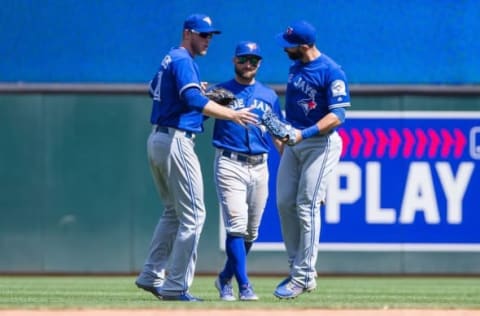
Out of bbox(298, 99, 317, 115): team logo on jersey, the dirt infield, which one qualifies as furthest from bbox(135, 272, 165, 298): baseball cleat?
bbox(298, 99, 317, 115): team logo on jersey

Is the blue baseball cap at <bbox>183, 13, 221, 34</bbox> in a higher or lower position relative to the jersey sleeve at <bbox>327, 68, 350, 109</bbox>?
higher

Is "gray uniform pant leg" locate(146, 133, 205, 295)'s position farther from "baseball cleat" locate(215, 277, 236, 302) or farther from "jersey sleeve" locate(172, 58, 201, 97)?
"baseball cleat" locate(215, 277, 236, 302)

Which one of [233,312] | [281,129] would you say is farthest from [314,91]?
[233,312]

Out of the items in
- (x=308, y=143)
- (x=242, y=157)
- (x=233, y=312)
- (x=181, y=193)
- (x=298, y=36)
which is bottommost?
(x=233, y=312)

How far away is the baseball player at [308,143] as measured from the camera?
8469 millimetres

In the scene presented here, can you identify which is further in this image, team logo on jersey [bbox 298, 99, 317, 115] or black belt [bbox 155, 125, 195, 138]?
team logo on jersey [bbox 298, 99, 317, 115]

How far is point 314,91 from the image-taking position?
852 centimetres

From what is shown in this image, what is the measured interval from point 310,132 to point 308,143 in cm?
27

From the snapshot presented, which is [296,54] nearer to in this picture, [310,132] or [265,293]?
[310,132]

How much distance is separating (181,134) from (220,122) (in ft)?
1.88

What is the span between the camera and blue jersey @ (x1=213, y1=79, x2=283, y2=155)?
8.71 m

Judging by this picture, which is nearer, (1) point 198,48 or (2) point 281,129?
(2) point 281,129

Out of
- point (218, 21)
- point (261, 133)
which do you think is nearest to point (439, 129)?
point (218, 21)

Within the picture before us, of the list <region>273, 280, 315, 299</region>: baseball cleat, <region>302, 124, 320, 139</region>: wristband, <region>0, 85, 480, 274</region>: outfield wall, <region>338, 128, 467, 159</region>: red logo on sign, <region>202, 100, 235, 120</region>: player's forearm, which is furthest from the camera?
<region>338, 128, 467, 159</region>: red logo on sign
